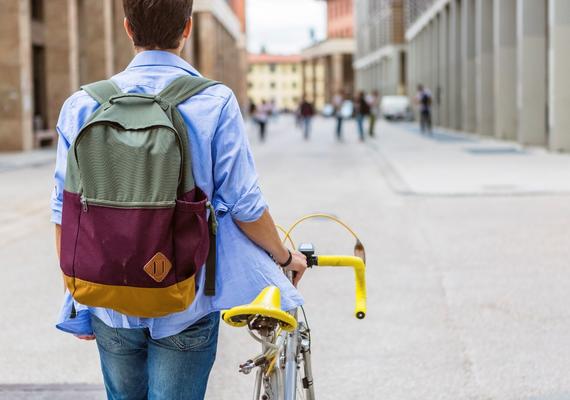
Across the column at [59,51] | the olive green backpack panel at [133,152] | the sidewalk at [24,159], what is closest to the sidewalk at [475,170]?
the sidewalk at [24,159]

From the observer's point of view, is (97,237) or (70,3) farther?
(70,3)

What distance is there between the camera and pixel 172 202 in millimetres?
→ 2346

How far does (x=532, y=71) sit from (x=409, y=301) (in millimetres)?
21253

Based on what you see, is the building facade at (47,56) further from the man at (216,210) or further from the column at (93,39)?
the man at (216,210)

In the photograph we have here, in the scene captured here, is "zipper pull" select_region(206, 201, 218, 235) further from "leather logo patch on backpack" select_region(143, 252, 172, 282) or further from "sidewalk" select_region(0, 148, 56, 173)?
"sidewalk" select_region(0, 148, 56, 173)

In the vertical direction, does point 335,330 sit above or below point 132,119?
below

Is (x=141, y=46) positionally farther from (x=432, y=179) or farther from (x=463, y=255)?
Result: (x=432, y=179)

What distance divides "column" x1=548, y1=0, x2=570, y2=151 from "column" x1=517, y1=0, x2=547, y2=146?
2.70 meters

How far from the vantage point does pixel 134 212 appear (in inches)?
91.7

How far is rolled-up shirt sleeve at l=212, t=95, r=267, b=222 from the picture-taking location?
8.33ft

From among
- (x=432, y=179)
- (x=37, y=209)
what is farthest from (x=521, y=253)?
(x=432, y=179)

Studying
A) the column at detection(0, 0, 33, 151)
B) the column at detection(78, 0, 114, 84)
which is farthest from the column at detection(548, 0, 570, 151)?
the column at detection(78, 0, 114, 84)

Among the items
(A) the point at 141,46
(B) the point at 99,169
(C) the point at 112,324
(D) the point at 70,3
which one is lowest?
(C) the point at 112,324

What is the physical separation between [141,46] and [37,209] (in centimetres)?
1181
